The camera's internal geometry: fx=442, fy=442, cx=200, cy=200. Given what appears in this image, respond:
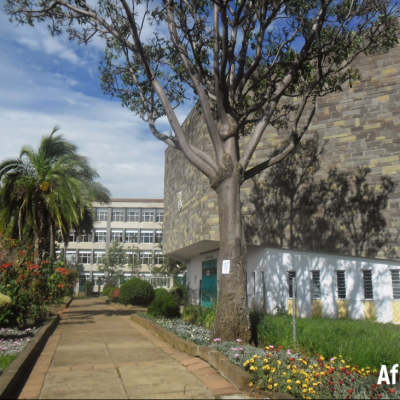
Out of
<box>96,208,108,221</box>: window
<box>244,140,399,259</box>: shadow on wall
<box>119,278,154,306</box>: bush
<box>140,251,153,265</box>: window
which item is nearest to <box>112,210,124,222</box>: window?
<box>96,208,108,221</box>: window

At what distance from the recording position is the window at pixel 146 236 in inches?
2468

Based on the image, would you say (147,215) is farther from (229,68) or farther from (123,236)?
(229,68)

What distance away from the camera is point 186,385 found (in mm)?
6035

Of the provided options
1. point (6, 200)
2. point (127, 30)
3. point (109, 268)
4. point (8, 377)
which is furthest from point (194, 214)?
point (109, 268)

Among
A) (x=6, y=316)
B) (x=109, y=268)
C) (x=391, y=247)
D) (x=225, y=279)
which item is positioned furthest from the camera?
(x=109, y=268)

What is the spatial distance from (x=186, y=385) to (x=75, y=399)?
4.87 ft

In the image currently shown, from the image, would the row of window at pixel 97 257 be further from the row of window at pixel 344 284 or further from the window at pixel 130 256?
the row of window at pixel 344 284

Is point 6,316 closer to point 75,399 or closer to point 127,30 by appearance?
point 75,399

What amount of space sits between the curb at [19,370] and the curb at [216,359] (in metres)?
2.68

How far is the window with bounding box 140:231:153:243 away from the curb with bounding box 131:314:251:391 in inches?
2073

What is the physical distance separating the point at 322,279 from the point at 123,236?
49.9 metres

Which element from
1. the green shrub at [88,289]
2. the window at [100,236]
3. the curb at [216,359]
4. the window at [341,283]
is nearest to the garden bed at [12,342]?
the curb at [216,359]

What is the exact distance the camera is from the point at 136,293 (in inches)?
921

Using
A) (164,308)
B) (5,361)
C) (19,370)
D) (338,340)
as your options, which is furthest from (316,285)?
(19,370)
